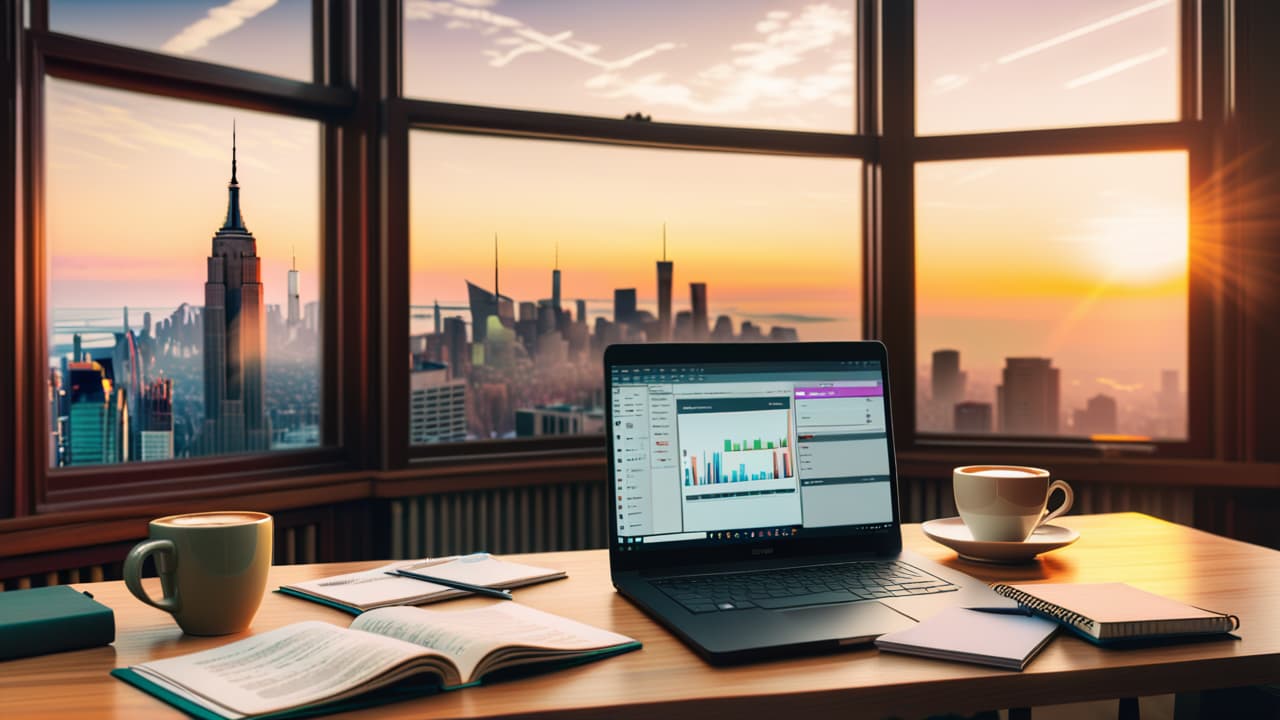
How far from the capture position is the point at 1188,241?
2670 mm

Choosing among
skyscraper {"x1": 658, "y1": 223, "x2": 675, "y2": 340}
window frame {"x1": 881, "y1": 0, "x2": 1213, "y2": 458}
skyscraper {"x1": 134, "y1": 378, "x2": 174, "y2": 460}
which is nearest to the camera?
skyscraper {"x1": 134, "y1": 378, "x2": 174, "y2": 460}

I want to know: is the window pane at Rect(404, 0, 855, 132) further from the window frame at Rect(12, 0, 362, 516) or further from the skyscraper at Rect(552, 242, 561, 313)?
the skyscraper at Rect(552, 242, 561, 313)

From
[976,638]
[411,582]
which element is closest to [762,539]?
[976,638]

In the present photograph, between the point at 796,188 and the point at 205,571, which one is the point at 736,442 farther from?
the point at 796,188

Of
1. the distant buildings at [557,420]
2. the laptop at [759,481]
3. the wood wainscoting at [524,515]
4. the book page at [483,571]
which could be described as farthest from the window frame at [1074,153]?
the book page at [483,571]

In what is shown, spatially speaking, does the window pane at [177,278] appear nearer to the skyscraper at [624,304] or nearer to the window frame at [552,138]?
the window frame at [552,138]

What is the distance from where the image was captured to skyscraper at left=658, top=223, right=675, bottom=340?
9.01ft

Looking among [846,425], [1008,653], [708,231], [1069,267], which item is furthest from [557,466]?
[1008,653]

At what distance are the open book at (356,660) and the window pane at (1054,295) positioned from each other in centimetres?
214

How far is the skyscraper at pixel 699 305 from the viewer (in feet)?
9.11

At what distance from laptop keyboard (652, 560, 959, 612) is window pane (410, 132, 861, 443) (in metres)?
1.56

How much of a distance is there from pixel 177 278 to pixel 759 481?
1629mm

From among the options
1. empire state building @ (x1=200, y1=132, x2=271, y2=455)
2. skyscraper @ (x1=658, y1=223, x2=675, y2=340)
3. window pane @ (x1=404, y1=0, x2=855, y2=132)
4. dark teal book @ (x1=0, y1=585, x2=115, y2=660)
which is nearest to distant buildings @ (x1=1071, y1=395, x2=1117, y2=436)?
window pane @ (x1=404, y1=0, x2=855, y2=132)

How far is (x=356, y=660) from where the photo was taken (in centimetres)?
81
